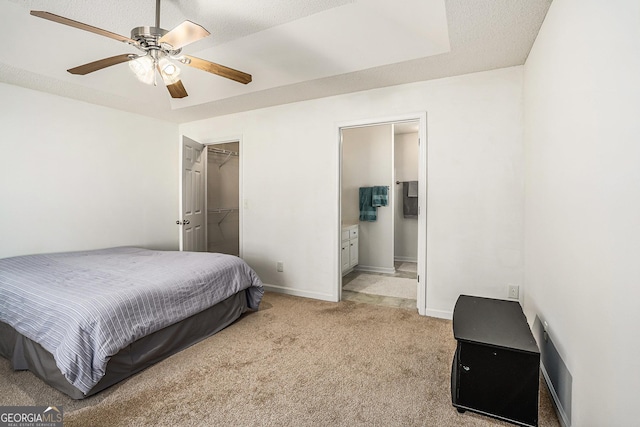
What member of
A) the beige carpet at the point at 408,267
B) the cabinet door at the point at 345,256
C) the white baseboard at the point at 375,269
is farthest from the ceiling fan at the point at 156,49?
the beige carpet at the point at 408,267

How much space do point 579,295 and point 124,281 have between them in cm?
266

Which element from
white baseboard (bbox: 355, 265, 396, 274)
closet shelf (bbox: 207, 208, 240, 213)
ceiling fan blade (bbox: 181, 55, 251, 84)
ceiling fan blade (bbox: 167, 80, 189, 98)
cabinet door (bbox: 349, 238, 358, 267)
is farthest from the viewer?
closet shelf (bbox: 207, 208, 240, 213)

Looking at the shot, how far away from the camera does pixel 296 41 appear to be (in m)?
2.55

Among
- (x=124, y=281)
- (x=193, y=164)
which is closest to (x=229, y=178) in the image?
(x=193, y=164)

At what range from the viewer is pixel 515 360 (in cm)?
149

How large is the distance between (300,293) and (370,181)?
2398 mm

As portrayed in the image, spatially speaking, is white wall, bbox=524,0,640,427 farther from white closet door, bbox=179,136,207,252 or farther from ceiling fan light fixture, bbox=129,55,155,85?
white closet door, bbox=179,136,207,252

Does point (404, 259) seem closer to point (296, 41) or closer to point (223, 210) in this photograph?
point (223, 210)

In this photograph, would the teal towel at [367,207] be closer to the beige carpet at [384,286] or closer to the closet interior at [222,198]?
the beige carpet at [384,286]

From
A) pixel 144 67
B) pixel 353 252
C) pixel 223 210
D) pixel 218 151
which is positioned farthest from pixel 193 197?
pixel 353 252

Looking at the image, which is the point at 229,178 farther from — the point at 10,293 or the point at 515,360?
the point at 515,360

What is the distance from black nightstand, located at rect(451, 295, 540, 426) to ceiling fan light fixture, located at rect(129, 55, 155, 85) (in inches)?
96.3

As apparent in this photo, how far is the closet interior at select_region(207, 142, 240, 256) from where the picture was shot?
5289 mm

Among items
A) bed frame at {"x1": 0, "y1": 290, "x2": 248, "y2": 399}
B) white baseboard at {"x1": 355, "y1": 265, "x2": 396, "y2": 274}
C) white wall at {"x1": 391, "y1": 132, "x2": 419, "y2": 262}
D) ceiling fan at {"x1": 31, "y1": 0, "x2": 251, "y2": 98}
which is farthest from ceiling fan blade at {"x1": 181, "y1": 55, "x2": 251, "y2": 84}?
white wall at {"x1": 391, "y1": 132, "x2": 419, "y2": 262}
